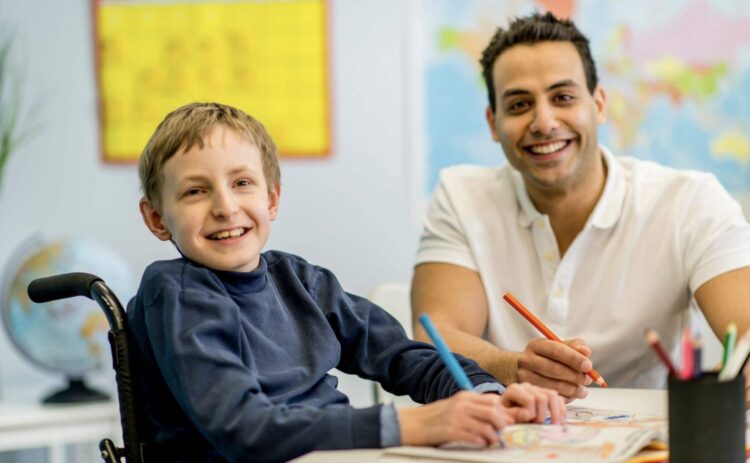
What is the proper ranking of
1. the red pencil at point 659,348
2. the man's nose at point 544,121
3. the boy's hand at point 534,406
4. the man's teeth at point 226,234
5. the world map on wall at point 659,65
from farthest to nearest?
the world map on wall at point 659,65
the man's nose at point 544,121
the man's teeth at point 226,234
the boy's hand at point 534,406
the red pencil at point 659,348

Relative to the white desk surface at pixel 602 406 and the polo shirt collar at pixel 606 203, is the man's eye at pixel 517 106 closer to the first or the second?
the polo shirt collar at pixel 606 203

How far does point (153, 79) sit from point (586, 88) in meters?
1.48

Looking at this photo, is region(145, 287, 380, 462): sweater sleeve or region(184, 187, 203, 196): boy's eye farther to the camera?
region(184, 187, 203, 196): boy's eye

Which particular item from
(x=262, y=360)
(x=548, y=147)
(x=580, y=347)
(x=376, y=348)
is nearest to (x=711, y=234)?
(x=548, y=147)

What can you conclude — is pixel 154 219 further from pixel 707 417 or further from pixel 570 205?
pixel 570 205

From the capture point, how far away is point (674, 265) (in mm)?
1998

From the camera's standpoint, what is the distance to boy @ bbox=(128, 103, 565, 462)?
3.48ft

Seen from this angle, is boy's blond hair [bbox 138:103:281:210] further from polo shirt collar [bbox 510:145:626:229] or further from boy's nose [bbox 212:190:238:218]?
polo shirt collar [bbox 510:145:626:229]

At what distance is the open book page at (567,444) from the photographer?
1.00 meters

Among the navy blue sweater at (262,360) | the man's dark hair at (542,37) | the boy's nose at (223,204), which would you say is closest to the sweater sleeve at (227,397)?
the navy blue sweater at (262,360)

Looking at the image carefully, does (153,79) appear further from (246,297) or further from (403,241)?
(246,297)

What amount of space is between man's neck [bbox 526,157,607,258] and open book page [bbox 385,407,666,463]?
3.06 feet

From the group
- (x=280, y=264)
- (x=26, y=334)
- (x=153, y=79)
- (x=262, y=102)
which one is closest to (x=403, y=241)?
(x=262, y=102)

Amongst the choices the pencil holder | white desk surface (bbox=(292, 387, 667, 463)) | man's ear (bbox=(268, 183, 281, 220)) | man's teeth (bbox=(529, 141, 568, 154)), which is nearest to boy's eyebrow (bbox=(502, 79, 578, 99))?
man's teeth (bbox=(529, 141, 568, 154))
